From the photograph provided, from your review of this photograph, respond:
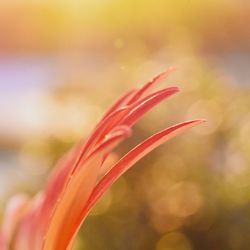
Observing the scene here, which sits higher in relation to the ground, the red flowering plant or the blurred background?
the red flowering plant

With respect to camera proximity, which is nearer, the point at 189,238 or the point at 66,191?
the point at 66,191

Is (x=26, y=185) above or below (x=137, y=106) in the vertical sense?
below

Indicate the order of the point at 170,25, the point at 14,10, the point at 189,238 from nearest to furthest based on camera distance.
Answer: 1. the point at 189,238
2. the point at 170,25
3. the point at 14,10

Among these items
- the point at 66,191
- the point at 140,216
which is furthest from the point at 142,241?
the point at 66,191

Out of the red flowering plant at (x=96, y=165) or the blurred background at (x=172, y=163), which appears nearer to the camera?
the red flowering plant at (x=96, y=165)

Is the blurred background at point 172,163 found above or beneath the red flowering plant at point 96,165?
beneath

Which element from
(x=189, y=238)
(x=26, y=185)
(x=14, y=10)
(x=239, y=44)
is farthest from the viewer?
(x=14, y=10)

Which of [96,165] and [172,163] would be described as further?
[172,163]

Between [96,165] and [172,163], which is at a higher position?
[96,165]

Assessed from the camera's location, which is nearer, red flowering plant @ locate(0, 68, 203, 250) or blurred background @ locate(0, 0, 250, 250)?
red flowering plant @ locate(0, 68, 203, 250)

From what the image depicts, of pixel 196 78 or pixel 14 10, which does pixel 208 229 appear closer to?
pixel 196 78

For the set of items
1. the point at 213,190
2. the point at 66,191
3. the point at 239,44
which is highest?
the point at 66,191
